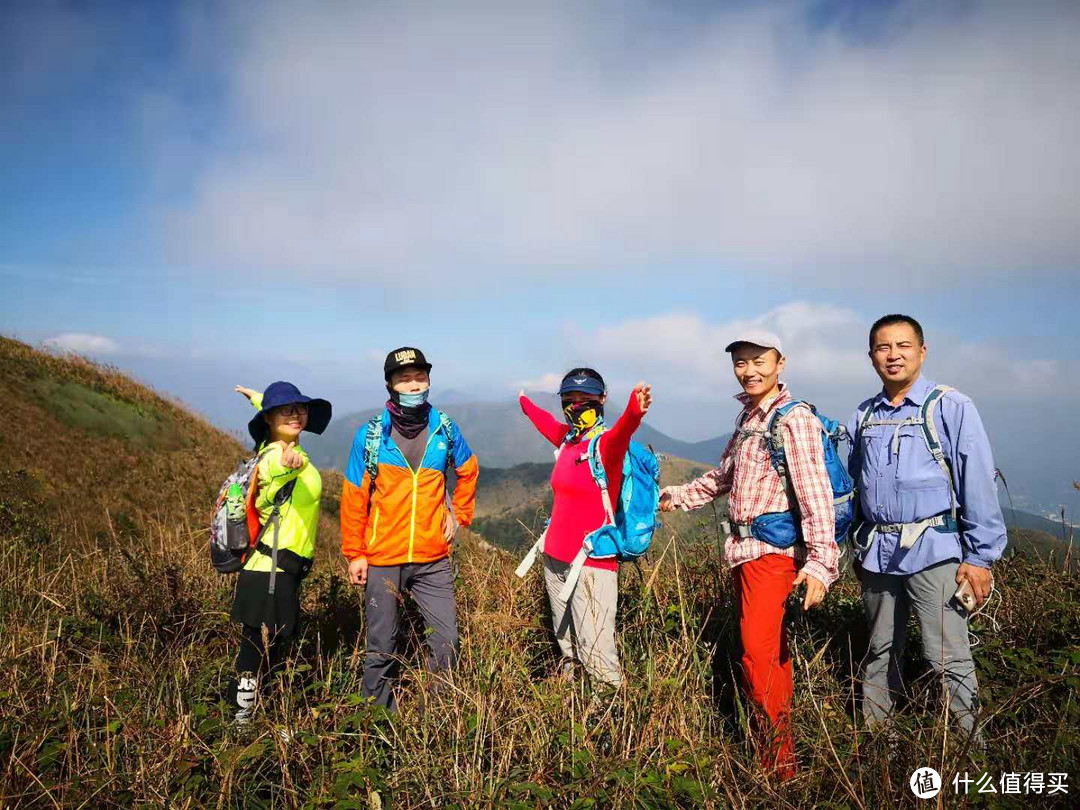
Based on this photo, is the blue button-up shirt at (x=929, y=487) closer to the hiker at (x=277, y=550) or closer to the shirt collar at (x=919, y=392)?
the shirt collar at (x=919, y=392)

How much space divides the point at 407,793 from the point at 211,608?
3.48 m

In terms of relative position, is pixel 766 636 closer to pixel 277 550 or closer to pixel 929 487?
pixel 929 487

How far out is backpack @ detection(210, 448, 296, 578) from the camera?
374 cm

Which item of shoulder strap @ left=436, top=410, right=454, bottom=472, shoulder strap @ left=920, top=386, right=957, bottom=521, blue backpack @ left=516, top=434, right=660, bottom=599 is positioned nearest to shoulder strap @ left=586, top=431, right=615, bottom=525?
blue backpack @ left=516, top=434, right=660, bottom=599

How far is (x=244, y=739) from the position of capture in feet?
10.8

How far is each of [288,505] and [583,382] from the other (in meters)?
2.25

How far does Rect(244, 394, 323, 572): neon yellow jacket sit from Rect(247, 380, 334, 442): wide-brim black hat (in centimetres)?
15

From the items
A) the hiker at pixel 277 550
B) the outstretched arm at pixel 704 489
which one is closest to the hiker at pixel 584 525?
the outstretched arm at pixel 704 489

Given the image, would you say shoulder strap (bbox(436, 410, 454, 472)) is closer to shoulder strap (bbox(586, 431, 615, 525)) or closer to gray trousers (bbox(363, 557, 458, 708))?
gray trousers (bbox(363, 557, 458, 708))

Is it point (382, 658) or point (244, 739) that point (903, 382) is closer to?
point (382, 658)

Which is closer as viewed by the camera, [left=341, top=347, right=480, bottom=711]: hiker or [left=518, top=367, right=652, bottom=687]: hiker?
[left=518, top=367, right=652, bottom=687]: hiker

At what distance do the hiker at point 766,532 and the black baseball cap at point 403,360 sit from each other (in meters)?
2.15

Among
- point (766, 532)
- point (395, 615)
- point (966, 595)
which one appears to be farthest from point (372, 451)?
point (966, 595)

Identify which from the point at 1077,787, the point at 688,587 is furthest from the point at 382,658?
the point at 1077,787
